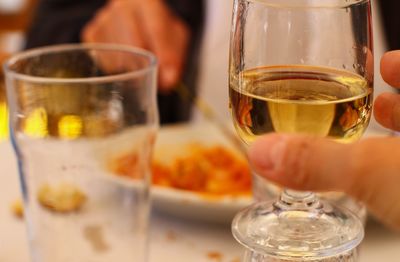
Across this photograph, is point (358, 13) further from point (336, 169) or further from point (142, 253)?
point (142, 253)

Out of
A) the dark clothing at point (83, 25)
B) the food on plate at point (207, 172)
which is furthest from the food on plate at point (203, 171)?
the dark clothing at point (83, 25)

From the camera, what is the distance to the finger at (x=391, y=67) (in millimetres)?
448

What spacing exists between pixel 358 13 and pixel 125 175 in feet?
1.32

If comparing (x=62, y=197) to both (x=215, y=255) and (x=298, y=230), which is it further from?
(x=298, y=230)

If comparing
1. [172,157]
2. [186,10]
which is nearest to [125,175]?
[172,157]

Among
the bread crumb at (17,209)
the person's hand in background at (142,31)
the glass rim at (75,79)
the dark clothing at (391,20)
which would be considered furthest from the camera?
the dark clothing at (391,20)

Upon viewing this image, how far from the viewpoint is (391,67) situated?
45 cm

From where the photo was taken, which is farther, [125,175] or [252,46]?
[125,175]

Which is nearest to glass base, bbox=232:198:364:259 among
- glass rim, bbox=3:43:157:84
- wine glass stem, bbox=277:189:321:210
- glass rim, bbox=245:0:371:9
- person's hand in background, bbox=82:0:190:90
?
wine glass stem, bbox=277:189:321:210

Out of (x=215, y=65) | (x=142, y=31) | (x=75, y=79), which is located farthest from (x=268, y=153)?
(x=215, y=65)

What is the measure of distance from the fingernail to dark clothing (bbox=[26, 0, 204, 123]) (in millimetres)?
1072

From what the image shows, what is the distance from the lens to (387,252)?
2.38ft

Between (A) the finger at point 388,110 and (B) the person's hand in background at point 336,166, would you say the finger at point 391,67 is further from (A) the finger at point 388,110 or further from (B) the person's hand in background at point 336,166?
(B) the person's hand in background at point 336,166

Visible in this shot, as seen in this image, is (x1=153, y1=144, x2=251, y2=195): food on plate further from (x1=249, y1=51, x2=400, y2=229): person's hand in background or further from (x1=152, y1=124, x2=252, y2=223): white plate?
(x1=249, y1=51, x2=400, y2=229): person's hand in background
